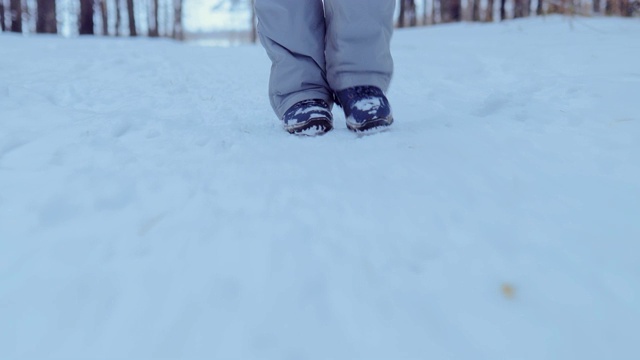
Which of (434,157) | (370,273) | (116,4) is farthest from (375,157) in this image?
(116,4)

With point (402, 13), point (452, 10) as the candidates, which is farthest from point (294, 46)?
point (402, 13)

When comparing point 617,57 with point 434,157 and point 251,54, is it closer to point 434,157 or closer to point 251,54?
point 434,157

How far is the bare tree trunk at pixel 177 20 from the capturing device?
44.2ft

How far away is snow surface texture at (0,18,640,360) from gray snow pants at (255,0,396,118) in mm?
141

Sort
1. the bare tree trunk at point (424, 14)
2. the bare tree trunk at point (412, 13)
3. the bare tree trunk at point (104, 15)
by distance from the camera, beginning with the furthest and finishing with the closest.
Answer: the bare tree trunk at point (424, 14)
the bare tree trunk at point (104, 15)
the bare tree trunk at point (412, 13)

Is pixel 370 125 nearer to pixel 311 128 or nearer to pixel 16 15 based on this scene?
pixel 311 128

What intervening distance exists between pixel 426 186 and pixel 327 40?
613 mm

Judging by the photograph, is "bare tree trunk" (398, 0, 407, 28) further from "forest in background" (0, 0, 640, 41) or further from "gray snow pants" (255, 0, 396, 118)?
"gray snow pants" (255, 0, 396, 118)

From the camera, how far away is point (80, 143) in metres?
1.15

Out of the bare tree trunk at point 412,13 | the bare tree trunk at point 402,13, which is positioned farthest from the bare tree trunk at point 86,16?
the bare tree trunk at point 412,13

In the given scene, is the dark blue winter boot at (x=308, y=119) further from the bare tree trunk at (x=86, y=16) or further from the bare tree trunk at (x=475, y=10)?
the bare tree trunk at (x=475, y=10)

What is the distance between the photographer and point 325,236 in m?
0.79

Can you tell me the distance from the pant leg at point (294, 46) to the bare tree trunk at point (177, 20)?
13130mm

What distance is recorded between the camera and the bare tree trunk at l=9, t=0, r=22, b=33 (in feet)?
28.7
